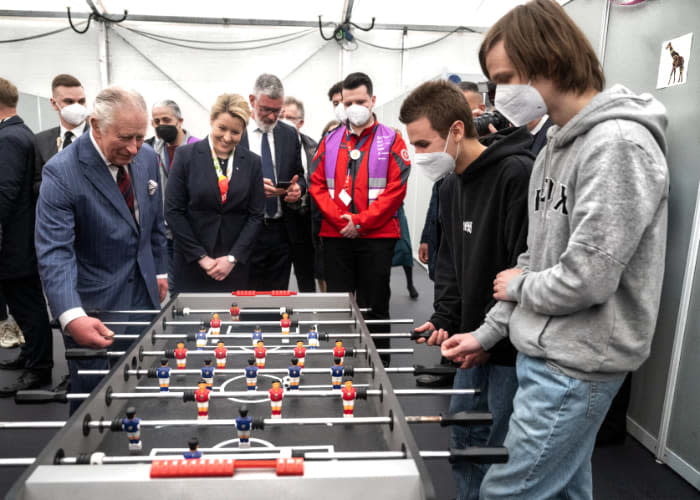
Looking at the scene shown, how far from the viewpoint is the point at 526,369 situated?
1126 mm

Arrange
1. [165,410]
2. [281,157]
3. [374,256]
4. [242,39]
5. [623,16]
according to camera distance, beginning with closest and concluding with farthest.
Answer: [165,410] → [623,16] → [374,256] → [281,157] → [242,39]

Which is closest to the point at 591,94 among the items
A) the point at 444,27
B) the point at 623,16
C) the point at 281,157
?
the point at 623,16

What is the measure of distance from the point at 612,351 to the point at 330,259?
2.07 metres

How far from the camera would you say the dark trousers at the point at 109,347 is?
5.55 ft

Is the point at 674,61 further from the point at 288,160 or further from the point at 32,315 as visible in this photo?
the point at 32,315

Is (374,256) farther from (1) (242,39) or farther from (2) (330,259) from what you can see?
(1) (242,39)

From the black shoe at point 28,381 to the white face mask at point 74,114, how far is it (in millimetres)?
1486

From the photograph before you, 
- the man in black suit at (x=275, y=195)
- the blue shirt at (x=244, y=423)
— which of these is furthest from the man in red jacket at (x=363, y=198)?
the blue shirt at (x=244, y=423)

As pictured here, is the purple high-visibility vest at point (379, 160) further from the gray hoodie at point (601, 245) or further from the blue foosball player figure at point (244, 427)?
the blue foosball player figure at point (244, 427)

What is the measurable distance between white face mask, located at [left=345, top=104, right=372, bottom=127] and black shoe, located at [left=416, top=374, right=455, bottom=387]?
1512mm

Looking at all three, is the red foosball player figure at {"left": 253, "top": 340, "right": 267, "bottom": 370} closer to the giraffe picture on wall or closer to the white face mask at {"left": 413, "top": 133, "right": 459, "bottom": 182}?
the white face mask at {"left": 413, "top": 133, "right": 459, "bottom": 182}

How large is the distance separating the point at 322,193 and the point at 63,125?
5.19ft

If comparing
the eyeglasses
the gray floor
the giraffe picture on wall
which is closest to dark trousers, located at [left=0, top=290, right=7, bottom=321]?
the gray floor

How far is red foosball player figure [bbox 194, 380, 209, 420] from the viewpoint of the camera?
119 cm
